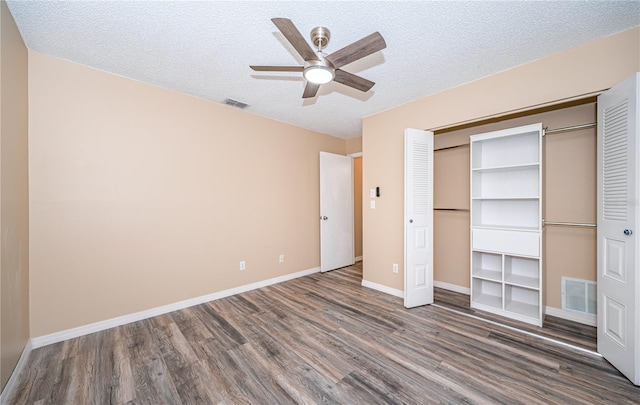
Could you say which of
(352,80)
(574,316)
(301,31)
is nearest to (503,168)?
(574,316)

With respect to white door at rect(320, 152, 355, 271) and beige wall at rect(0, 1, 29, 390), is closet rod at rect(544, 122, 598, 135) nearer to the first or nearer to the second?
white door at rect(320, 152, 355, 271)

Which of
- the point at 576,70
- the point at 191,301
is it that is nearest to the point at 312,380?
the point at 191,301

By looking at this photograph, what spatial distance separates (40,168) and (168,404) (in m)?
2.36

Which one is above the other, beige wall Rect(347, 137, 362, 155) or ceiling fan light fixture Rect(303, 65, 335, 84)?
beige wall Rect(347, 137, 362, 155)

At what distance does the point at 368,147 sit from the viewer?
3869 mm

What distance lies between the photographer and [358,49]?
5.46 ft

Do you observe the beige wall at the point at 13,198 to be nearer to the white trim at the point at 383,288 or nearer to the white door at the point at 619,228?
the white trim at the point at 383,288

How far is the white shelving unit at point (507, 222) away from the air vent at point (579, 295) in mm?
247

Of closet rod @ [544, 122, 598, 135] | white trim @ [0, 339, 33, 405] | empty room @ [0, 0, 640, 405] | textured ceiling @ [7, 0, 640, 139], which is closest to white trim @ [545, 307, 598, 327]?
empty room @ [0, 0, 640, 405]

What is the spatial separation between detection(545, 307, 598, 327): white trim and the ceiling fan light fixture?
346cm

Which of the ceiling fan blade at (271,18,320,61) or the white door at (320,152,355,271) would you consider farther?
the white door at (320,152,355,271)

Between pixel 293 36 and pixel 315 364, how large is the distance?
95.2 inches

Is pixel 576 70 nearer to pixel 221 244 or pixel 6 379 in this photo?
pixel 221 244

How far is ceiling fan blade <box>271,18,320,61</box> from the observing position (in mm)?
1412
